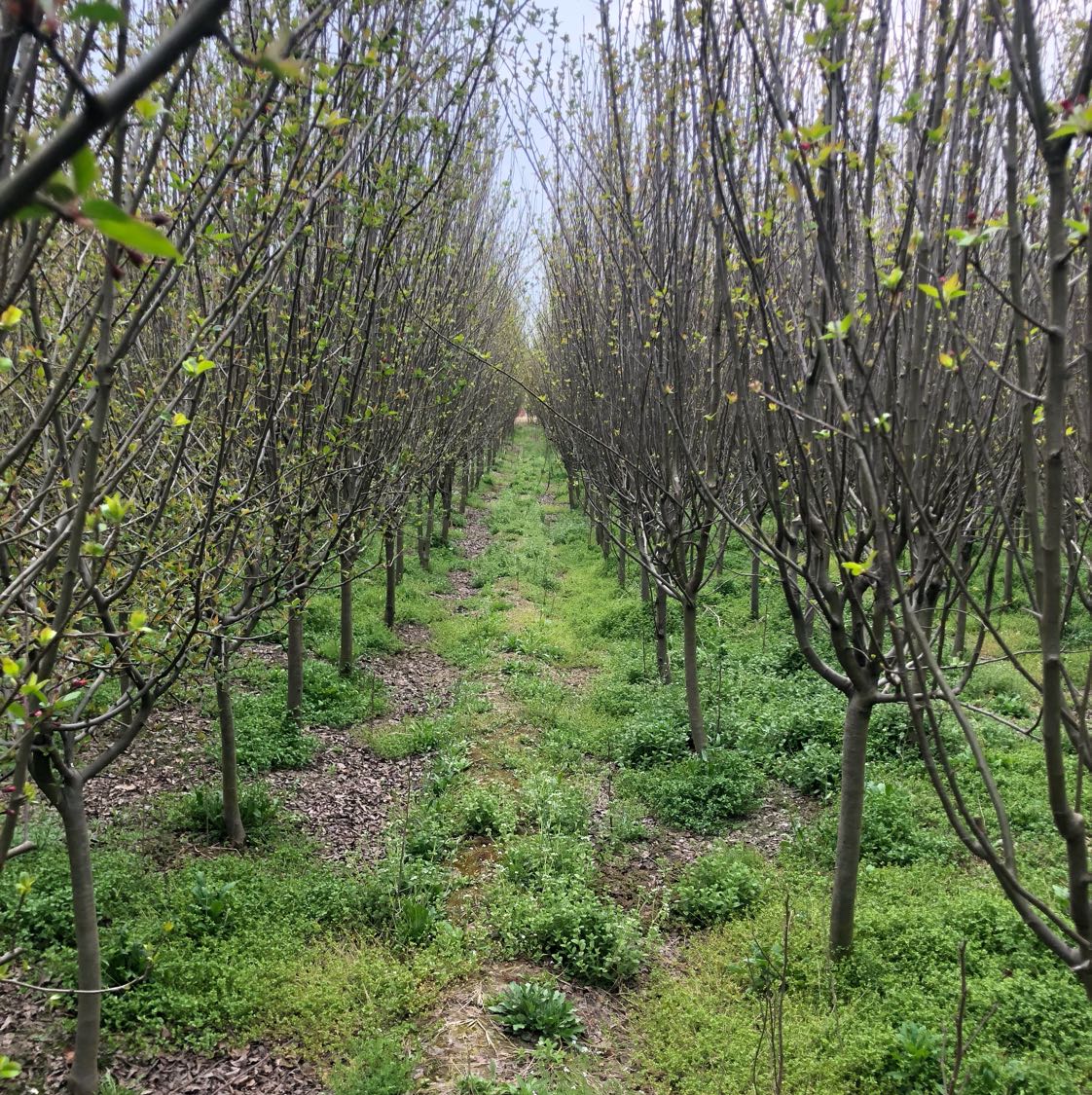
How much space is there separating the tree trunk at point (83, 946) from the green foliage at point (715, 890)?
3228 mm

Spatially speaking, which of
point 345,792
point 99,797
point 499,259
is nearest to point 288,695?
point 345,792

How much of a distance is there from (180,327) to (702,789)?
515cm

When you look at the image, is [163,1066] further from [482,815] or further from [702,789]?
[702,789]

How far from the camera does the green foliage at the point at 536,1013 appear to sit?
12.4 ft

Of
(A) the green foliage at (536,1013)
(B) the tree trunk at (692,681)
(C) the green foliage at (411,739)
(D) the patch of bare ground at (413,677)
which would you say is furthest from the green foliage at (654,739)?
(A) the green foliage at (536,1013)

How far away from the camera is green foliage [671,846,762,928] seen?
15.1 feet

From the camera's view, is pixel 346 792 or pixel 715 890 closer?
pixel 715 890

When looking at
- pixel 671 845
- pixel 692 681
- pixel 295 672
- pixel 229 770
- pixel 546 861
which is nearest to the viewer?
pixel 546 861

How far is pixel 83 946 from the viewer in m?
3.37

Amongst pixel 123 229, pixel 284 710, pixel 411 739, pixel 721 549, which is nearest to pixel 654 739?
pixel 721 549

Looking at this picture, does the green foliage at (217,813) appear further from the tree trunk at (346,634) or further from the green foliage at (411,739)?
the tree trunk at (346,634)

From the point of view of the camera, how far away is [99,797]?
18.0 ft

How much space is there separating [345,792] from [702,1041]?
362cm

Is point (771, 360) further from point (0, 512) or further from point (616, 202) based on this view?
point (0, 512)
